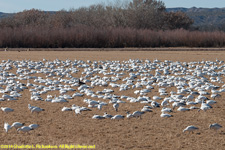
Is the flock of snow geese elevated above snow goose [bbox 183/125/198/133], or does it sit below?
above

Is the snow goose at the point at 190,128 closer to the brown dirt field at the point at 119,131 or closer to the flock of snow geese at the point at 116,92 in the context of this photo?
the flock of snow geese at the point at 116,92

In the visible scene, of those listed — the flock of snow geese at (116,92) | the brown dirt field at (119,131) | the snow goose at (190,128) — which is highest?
the flock of snow geese at (116,92)

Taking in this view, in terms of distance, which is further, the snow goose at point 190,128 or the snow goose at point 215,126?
the snow goose at point 215,126

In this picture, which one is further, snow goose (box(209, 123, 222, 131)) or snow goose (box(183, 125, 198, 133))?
snow goose (box(209, 123, 222, 131))

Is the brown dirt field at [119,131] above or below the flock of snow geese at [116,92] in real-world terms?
below

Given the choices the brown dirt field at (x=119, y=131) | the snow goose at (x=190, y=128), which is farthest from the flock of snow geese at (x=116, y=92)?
the brown dirt field at (x=119, y=131)

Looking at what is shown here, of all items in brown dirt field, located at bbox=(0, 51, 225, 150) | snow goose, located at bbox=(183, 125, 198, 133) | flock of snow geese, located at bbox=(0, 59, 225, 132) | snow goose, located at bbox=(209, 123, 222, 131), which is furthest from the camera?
flock of snow geese, located at bbox=(0, 59, 225, 132)

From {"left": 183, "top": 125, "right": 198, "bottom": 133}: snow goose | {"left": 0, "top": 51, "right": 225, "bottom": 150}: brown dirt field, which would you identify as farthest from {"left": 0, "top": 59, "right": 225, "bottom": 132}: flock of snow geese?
{"left": 0, "top": 51, "right": 225, "bottom": 150}: brown dirt field

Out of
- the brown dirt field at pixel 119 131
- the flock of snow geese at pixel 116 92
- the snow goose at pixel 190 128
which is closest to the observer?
the brown dirt field at pixel 119 131

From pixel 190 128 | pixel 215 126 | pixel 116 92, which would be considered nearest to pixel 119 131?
pixel 190 128

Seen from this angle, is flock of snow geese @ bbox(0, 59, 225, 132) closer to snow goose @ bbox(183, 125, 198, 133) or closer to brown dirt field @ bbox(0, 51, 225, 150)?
snow goose @ bbox(183, 125, 198, 133)

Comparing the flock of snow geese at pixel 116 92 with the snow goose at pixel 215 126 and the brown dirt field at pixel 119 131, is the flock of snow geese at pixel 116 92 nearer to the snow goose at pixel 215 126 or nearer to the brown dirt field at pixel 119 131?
the snow goose at pixel 215 126

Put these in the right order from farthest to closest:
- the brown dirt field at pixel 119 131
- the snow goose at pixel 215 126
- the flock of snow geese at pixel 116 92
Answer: the flock of snow geese at pixel 116 92 → the snow goose at pixel 215 126 → the brown dirt field at pixel 119 131

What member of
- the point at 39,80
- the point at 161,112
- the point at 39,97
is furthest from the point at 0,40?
the point at 161,112
